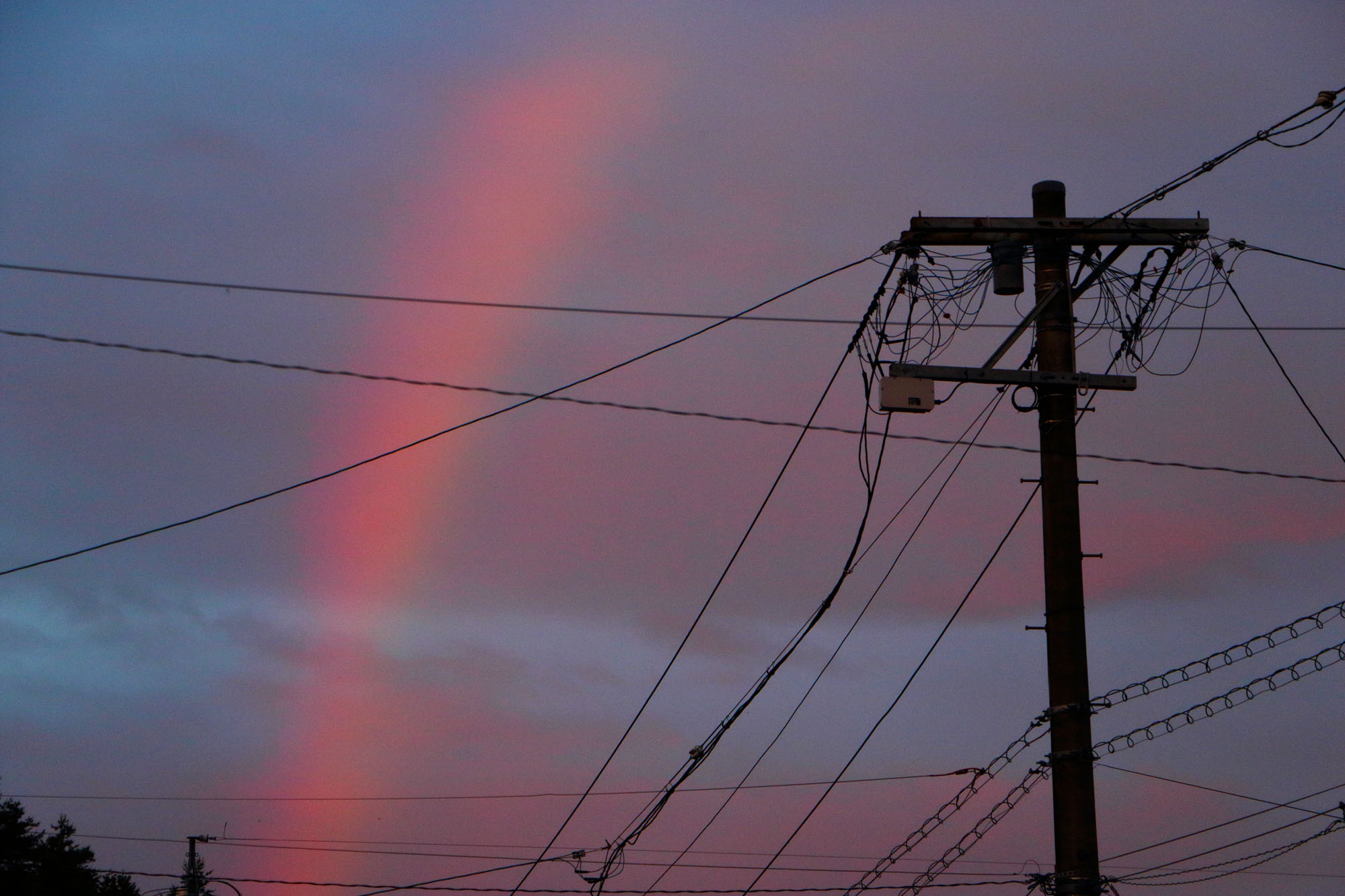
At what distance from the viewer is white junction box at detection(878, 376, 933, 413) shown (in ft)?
41.2

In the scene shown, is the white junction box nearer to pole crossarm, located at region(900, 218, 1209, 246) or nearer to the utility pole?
pole crossarm, located at region(900, 218, 1209, 246)

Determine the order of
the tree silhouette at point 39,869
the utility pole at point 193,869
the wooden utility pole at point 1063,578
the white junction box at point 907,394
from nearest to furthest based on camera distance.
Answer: the wooden utility pole at point 1063,578
the white junction box at point 907,394
the utility pole at point 193,869
the tree silhouette at point 39,869

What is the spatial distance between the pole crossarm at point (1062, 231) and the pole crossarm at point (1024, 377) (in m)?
1.24

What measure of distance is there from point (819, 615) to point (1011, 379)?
10.7ft

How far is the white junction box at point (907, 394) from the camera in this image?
A: 12.5 m

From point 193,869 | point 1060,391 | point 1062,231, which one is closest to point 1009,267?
point 1062,231

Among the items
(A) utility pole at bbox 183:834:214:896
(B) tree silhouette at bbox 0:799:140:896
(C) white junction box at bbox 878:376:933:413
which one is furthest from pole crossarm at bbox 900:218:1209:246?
(B) tree silhouette at bbox 0:799:140:896

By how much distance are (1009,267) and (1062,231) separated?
571mm

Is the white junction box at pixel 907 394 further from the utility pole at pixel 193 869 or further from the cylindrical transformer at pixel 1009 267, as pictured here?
the utility pole at pixel 193 869

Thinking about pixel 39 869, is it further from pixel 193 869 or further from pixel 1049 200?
pixel 1049 200

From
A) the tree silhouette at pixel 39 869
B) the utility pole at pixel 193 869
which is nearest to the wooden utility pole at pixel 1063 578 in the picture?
the utility pole at pixel 193 869

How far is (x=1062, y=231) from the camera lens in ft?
41.3

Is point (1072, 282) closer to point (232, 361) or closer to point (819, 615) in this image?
point (819, 615)

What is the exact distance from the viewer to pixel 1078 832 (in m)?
11.6
